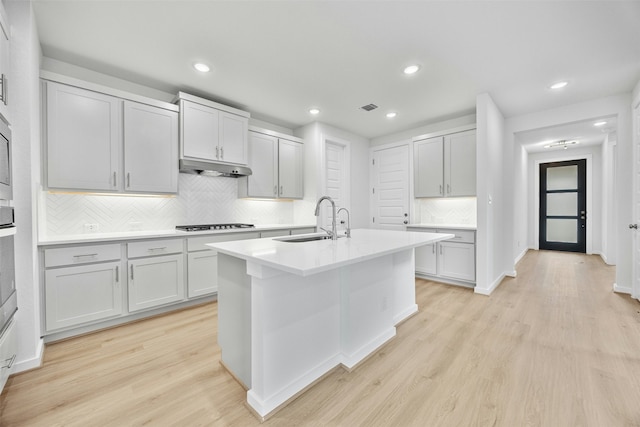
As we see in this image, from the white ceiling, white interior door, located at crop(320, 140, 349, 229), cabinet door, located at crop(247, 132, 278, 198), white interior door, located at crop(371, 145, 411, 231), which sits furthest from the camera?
white interior door, located at crop(371, 145, 411, 231)

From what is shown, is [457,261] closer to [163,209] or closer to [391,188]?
[391,188]

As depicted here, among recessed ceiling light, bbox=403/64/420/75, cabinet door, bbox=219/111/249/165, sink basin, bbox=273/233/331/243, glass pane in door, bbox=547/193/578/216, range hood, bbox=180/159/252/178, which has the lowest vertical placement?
sink basin, bbox=273/233/331/243

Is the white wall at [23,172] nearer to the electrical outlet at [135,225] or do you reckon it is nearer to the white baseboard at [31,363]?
the white baseboard at [31,363]

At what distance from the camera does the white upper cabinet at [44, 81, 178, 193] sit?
2396 millimetres

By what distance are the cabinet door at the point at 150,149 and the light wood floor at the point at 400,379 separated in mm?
1500

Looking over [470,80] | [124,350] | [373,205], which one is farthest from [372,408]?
[373,205]

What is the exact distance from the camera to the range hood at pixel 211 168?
3145 mm

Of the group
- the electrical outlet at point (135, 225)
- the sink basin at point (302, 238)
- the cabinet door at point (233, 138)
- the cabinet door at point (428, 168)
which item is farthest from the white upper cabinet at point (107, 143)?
the cabinet door at point (428, 168)

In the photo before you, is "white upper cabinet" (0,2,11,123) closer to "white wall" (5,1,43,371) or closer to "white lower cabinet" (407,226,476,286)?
"white wall" (5,1,43,371)

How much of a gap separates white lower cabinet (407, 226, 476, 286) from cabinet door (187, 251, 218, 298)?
319cm

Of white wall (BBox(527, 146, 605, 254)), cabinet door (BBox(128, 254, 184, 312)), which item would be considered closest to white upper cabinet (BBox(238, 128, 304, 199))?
cabinet door (BBox(128, 254, 184, 312))

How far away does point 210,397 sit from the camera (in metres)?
1.60

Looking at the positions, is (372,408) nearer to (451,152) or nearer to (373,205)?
(451,152)

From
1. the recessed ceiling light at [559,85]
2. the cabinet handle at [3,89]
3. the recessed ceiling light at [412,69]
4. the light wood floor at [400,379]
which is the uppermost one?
the recessed ceiling light at [412,69]
